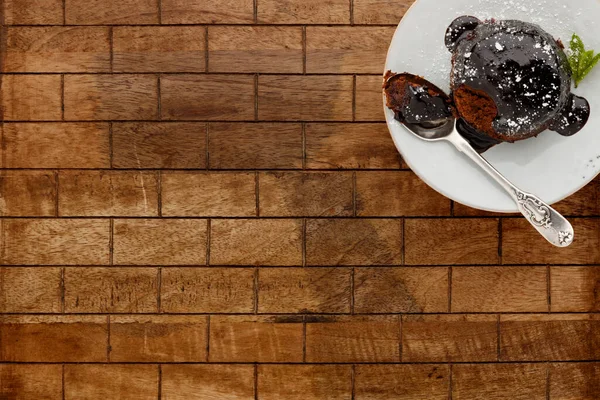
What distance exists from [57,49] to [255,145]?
44cm

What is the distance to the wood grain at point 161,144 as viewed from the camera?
3.67 feet

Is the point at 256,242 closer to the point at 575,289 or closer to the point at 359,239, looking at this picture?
the point at 359,239

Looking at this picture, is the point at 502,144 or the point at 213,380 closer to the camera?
the point at 502,144

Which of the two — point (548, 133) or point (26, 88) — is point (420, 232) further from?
point (26, 88)

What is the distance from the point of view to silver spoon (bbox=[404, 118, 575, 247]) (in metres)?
0.86

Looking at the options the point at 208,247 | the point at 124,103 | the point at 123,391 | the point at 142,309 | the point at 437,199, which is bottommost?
the point at 123,391

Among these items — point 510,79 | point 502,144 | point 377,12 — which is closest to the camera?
point 510,79

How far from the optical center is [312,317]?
113 cm

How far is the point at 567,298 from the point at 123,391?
0.92 m

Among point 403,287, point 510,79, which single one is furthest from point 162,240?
point 510,79

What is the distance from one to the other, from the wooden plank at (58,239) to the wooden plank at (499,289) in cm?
71

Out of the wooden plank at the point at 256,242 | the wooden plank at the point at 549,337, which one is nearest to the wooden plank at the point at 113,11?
the wooden plank at the point at 256,242

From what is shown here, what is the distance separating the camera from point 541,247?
3.69 feet

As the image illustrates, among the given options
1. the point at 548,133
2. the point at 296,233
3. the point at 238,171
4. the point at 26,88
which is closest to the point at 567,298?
the point at 548,133
